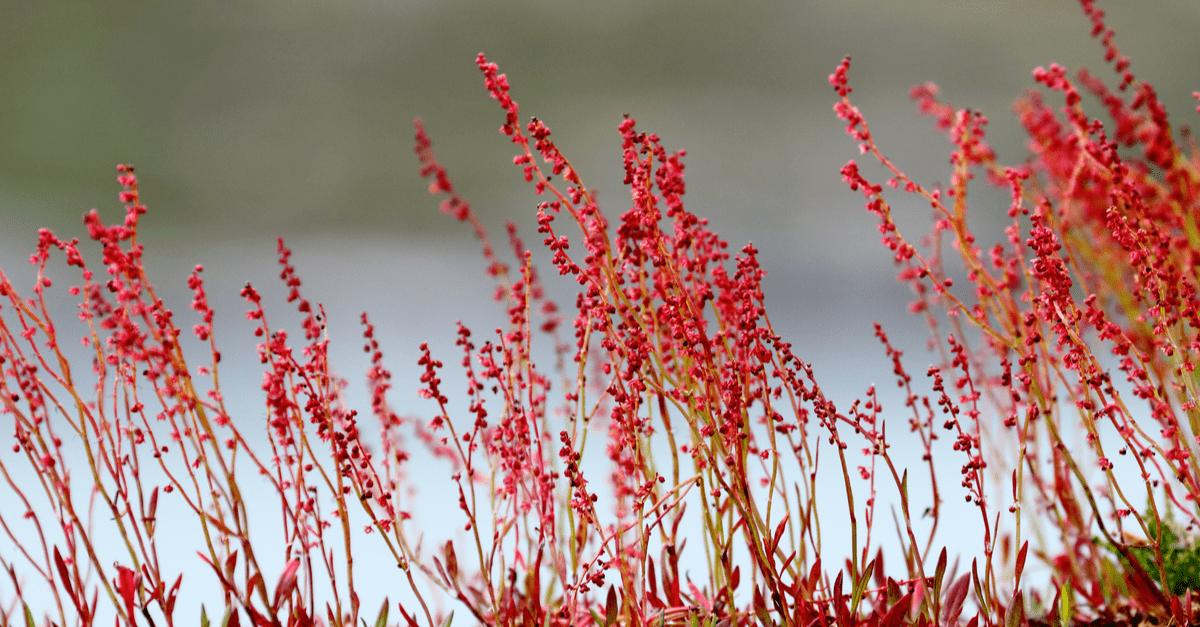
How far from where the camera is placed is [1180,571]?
2730mm

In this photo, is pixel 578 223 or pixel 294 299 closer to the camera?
pixel 578 223

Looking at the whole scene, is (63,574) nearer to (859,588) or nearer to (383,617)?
(383,617)

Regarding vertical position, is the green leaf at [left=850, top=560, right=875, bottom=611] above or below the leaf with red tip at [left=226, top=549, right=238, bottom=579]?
A: below

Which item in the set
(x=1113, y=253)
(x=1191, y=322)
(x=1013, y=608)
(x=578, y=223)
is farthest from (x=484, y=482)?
(x=1113, y=253)

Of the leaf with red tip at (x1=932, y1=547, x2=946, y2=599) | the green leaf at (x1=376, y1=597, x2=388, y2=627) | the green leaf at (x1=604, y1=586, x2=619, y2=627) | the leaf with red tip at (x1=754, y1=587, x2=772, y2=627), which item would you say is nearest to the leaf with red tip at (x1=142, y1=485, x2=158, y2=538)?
the green leaf at (x1=376, y1=597, x2=388, y2=627)

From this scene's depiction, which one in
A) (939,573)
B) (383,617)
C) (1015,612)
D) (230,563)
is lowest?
(1015,612)

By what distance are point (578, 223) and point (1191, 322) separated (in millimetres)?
1602

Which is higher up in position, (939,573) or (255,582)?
(255,582)

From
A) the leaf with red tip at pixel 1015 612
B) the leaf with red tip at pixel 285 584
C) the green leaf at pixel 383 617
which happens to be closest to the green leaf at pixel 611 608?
the green leaf at pixel 383 617

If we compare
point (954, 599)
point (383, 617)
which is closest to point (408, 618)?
point (383, 617)

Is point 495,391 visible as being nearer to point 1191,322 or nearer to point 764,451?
point 764,451

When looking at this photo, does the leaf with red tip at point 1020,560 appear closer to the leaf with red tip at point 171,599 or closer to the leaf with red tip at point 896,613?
the leaf with red tip at point 896,613

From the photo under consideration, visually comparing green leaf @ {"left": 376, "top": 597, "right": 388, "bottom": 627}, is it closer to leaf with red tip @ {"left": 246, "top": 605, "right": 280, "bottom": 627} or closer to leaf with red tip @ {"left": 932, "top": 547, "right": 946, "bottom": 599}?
leaf with red tip @ {"left": 246, "top": 605, "right": 280, "bottom": 627}

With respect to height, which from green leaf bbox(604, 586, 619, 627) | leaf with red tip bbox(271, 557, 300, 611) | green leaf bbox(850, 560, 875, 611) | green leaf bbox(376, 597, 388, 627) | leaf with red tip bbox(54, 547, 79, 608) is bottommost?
green leaf bbox(850, 560, 875, 611)
